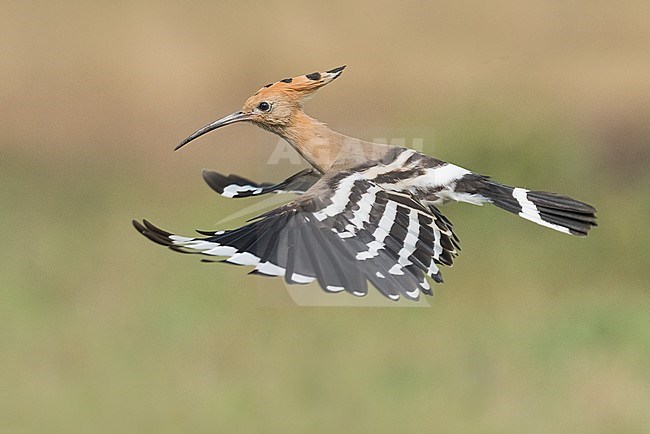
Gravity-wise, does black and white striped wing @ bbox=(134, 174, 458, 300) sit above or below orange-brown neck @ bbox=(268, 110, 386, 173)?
below

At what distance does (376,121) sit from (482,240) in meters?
0.76

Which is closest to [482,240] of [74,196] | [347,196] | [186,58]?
[186,58]

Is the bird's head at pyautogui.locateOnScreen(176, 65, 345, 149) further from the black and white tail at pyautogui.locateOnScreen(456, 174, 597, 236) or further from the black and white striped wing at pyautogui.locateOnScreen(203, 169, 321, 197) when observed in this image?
the black and white tail at pyautogui.locateOnScreen(456, 174, 597, 236)

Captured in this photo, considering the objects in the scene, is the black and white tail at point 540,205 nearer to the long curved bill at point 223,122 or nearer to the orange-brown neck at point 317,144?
the orange-brown neck at point 317,144

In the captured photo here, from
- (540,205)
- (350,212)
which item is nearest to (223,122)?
(350,212)

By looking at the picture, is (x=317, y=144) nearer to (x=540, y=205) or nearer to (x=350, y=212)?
(x=350, y=212)

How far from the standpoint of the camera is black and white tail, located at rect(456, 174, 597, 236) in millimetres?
2232

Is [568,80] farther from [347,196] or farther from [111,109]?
[347,196]

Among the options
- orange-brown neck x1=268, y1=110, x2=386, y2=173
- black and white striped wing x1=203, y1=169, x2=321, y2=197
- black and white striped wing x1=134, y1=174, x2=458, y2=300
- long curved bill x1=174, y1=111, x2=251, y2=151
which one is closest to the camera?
black and white striped wing x1=134, y1=174, x2=458, y2=300

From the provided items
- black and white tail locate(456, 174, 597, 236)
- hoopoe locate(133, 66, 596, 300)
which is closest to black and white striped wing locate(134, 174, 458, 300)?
hoopoe locate(133, 66, 596, 300)

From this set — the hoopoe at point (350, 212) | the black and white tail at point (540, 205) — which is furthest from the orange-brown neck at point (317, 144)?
the black and white tail at point (540, 205)

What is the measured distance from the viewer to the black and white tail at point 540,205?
7.32 ft

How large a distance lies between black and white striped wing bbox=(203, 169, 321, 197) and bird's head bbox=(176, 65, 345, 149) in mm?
152

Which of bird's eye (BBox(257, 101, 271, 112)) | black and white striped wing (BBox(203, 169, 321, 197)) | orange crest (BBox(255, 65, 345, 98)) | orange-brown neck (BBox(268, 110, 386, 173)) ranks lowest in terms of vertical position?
black and white striped wing (BBox(203, 169, 321, 197))
